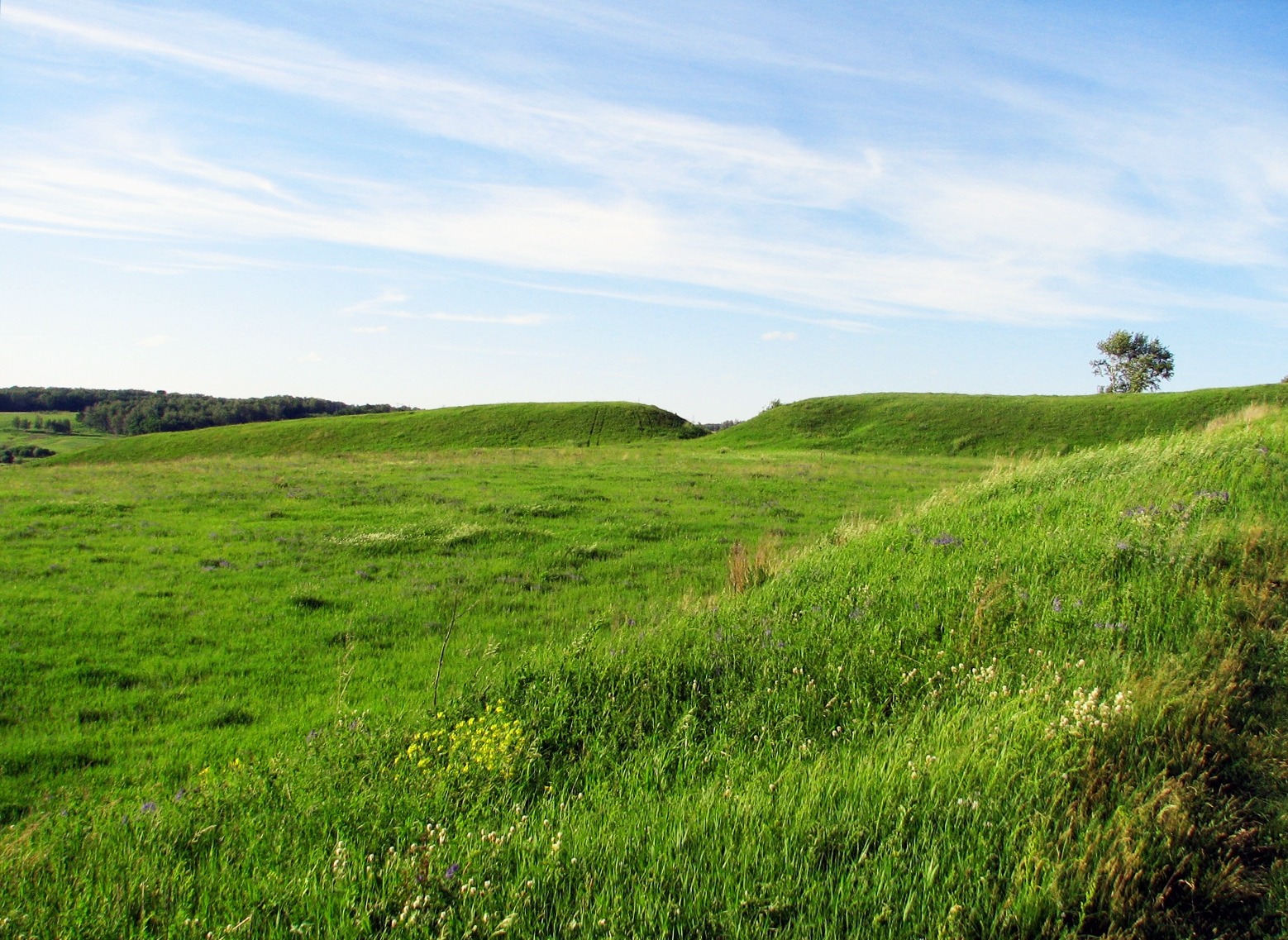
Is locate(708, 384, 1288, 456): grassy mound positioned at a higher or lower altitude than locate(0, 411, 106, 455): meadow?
higher

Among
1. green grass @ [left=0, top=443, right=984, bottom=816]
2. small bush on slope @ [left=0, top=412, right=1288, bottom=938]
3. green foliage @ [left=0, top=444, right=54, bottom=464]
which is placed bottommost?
green foliage @ [left=0, top=444, right=54, bottom=464]

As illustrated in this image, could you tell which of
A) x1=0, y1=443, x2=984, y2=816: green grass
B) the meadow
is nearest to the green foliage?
the meadow

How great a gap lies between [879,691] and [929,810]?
79.9 inches

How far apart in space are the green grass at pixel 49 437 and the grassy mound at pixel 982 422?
9963 centimetres

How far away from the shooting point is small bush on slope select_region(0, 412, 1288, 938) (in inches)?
137

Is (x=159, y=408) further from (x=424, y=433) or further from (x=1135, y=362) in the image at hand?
(x=1135, y=362)

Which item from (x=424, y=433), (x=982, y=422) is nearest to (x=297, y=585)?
(x=982, y=422)

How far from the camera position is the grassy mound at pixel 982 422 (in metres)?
58.9

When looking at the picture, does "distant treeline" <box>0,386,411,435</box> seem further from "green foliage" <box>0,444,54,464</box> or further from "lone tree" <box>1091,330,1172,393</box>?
"lone tree" <box>1091,330,1172,393</box>

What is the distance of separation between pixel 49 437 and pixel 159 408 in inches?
729

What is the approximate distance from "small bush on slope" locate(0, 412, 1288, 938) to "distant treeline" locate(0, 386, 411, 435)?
125 m

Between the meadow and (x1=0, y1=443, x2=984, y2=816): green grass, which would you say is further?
the meadow

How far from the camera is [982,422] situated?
65.2 meters

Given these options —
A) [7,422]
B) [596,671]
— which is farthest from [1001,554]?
[7,422]
